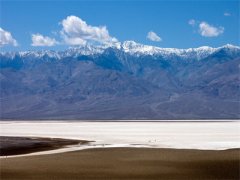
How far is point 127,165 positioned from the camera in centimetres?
3088

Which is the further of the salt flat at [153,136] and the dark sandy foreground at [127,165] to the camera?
the salt flat at [153,136]

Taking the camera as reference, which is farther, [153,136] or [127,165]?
[153,136]

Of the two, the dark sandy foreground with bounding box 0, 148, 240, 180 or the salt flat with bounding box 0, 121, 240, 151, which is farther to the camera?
the salt flat with bounding box 0, 121, 240, 151

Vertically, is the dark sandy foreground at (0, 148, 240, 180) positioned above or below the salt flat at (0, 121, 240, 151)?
below

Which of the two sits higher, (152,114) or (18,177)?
(152,114)

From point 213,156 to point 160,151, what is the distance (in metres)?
4.95

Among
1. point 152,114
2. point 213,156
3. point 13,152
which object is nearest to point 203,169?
point 213,156

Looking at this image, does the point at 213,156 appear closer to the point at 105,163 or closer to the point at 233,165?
the point at 233,165

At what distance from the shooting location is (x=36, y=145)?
46.3m

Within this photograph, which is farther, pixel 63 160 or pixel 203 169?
pixel 63 160

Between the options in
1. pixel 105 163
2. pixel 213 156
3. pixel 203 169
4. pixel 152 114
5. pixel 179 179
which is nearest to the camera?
pixel 179 179

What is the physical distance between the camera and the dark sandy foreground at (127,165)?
2725 centimetres

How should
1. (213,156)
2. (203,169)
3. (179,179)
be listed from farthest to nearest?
1. (213,156)
2. (203,169)
3. (179,179)

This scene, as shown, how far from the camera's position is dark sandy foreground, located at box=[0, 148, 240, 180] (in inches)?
1073
